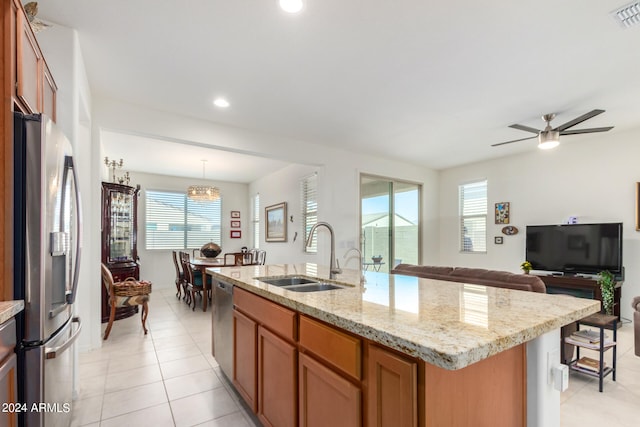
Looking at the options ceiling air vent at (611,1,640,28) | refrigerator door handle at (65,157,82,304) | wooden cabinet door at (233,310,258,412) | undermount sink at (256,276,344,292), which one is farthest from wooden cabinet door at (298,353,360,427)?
ceiling air vent at (611,1,640,28)

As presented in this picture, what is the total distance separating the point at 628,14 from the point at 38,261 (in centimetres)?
354

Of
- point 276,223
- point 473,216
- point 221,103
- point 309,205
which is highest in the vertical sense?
point 221,103

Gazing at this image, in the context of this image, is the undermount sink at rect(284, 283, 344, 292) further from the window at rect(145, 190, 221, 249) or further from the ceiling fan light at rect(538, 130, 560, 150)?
the window at rect(145, 190, 221, 249)

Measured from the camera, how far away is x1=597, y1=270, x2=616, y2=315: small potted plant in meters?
3.64

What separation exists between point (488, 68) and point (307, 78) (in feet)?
5.15

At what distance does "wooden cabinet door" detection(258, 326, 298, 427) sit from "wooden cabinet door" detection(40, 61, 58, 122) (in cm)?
→ 175

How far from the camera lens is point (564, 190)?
4.79 meters

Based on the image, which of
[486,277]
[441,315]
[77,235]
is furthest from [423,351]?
[486,277]

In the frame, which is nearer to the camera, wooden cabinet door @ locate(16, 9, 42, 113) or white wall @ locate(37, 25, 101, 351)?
wooden cabinet door @ locate(16, 9, 42, 113)

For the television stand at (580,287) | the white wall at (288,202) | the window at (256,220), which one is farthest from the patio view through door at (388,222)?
the window at (256,220)

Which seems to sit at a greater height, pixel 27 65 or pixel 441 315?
pixel 27 65

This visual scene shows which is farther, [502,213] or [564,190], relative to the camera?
[502,213]

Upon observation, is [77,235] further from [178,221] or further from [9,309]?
[178,221]

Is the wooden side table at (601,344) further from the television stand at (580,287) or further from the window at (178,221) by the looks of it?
the window at (178,221)
